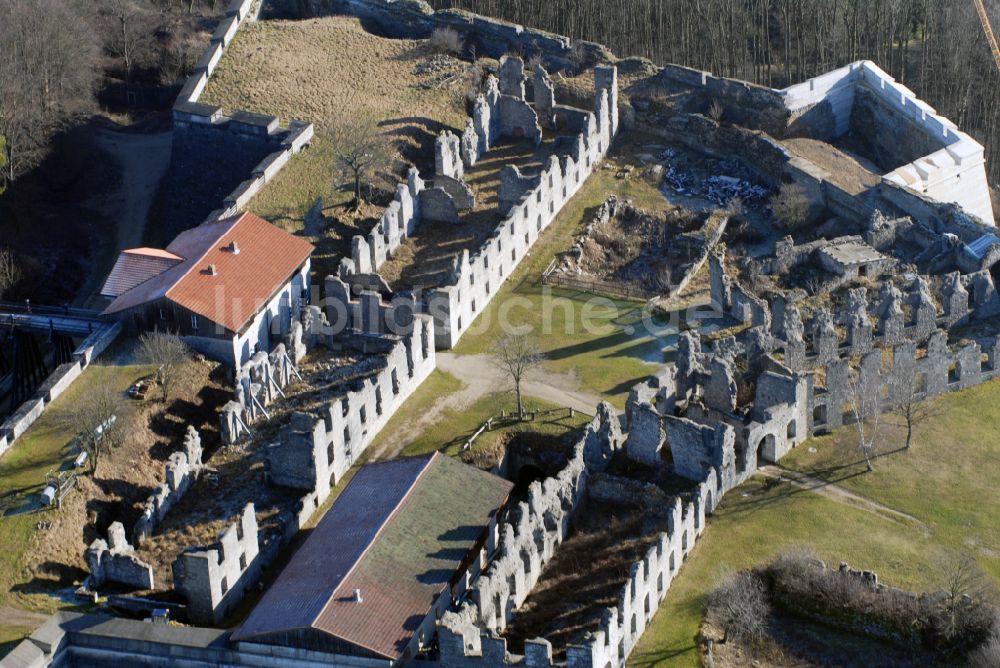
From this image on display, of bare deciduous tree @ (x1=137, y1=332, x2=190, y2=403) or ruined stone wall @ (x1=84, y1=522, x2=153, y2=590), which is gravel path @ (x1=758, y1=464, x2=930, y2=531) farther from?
bare deciduous tree @ (x1=137, y1=332, x2=190, y2=403)

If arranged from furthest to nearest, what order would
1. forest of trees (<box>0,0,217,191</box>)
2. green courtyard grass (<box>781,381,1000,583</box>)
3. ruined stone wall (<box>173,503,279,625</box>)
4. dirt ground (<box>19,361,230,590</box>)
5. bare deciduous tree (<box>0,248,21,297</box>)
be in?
forest of trees (<box>0,0,217,191</box>), bare deciduous tree (<box>0,248,21,297</box>), green courtyard grass (<box>781,381,1000,583</box>), dirt ground (<box>19,361,230,590</box>), ruined stone wall (<box>173,503,279,625</box>)

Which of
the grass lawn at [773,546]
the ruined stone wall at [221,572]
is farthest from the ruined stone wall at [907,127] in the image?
the ruined stone wall at [221,572]

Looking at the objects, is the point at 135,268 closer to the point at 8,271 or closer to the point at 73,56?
the point at 8,271

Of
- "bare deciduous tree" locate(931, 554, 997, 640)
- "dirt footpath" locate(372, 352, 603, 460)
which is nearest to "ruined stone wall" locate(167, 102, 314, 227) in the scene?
"dirt footpath" locate(372, 352, 603, 460)

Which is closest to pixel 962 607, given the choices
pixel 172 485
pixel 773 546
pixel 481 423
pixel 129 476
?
pixel 773 546

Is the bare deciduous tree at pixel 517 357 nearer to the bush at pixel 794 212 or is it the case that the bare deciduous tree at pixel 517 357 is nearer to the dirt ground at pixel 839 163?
the bush at pixel 794 212

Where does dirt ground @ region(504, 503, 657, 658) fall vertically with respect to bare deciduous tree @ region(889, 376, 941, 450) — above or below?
below

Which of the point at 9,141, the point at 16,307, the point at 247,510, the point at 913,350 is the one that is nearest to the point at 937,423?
the point at 913,350
